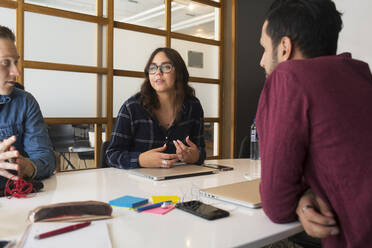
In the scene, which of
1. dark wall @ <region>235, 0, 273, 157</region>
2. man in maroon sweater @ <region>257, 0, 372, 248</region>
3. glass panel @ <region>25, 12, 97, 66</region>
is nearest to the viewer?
man in maroon sweater @ <region>257, 0, 372, 248</region>

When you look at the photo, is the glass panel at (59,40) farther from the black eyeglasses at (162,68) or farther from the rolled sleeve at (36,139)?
the rolled sleeve at (36,139)

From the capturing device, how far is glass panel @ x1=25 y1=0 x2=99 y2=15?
2.99 metres

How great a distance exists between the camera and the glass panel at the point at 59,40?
116 inches

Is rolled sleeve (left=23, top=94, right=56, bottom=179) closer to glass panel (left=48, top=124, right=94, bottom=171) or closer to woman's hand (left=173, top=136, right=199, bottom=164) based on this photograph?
woman's hand (left=173, top=136, right=199, bottom=164)

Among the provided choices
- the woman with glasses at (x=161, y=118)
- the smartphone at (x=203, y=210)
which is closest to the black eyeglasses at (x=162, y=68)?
the woman with glasses at (x=161, y=118)

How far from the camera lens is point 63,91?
10.3 feet

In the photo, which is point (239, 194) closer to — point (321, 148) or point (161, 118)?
point (321, 148)

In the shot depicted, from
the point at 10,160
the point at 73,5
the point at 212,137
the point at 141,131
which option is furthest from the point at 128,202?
the point at 212,137

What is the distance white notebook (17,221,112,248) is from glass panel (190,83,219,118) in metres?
3.58

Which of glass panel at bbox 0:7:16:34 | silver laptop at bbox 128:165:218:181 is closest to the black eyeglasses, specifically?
silver laptop at bbox 128:165:218:181

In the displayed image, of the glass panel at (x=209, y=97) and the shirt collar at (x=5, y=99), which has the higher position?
the glass panel at (x=209, y=97)

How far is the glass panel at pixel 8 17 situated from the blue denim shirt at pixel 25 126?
154cm

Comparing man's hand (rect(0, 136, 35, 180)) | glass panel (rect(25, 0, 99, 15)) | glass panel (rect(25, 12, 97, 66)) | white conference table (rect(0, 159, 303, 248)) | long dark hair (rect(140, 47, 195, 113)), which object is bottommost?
white conference table (rect(0, 159, 303, 248))

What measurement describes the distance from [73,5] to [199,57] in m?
1.75
